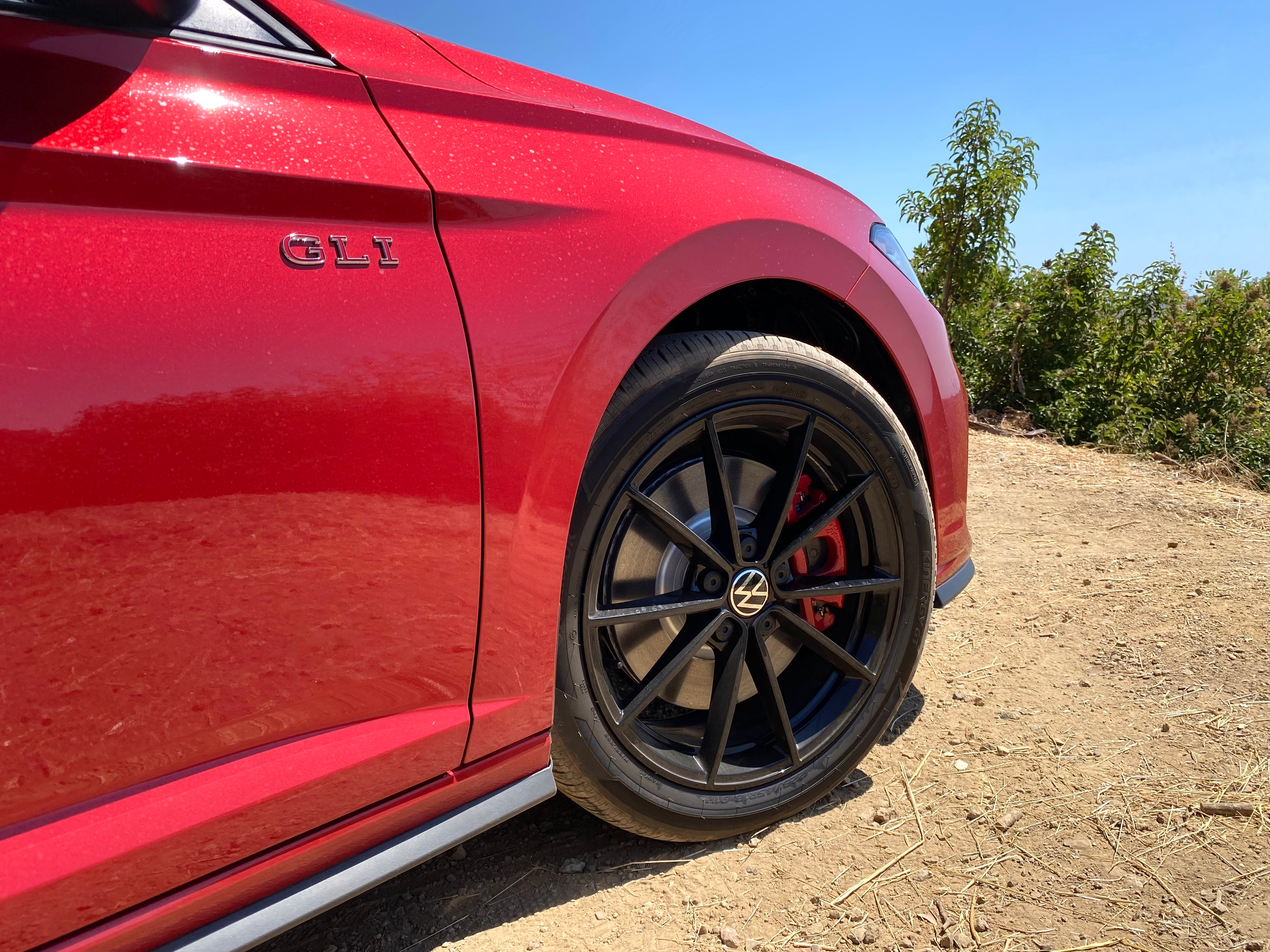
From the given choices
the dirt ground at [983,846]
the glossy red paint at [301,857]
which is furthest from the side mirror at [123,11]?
the dirt ground at [983,846]

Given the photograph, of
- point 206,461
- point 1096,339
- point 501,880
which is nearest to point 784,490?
point 501,880

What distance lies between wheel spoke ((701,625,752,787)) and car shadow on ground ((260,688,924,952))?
9.8 inches

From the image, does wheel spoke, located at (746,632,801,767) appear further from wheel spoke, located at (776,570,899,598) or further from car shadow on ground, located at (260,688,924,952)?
car shadow on ground, located at (260,688,924,952)

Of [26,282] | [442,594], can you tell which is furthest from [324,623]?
[26,282]

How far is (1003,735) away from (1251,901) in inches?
27.1

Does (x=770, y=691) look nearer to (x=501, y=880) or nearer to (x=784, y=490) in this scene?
(x=784, y=490)

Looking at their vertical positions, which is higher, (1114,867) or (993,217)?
(993,217)

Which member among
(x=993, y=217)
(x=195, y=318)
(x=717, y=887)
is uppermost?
(x=993, y=217)

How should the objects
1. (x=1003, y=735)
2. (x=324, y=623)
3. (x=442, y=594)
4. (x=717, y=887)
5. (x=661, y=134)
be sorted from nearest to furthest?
(x=324, y=623), (x=442, y=594), (x=661, y=134), (x=717, y=887), (x=1003, y=735)

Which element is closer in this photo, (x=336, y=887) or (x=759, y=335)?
(x=336, y=887)

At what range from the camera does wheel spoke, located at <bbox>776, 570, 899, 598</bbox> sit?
1806 millimetres

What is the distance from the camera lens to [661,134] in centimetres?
161

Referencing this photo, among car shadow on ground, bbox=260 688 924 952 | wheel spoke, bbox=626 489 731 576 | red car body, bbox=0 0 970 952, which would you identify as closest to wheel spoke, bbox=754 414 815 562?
wheel spoke, bbox=626 489 731 576

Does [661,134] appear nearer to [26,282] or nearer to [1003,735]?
[26,282]
